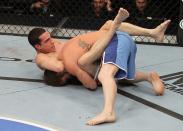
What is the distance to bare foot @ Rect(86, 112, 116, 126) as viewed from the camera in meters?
2.06

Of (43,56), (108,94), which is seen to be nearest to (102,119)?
(108,94)

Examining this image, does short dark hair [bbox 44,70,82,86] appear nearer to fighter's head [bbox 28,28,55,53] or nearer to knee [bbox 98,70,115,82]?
fighter's head [bbox 28,28,55,53]

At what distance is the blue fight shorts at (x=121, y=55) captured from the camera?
7.61ft

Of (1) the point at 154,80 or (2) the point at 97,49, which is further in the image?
(1) the point at 154,80

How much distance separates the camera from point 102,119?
206 cm

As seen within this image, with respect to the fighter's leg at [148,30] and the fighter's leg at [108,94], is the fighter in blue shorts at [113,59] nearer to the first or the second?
the fighter's leg at [108,94]

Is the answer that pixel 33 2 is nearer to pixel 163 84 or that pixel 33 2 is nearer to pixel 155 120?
pixel 163 84

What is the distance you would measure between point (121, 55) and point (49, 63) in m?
0.46

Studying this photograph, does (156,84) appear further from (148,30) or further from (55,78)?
(55,78)

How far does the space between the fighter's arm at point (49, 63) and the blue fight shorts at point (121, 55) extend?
312 millimetres

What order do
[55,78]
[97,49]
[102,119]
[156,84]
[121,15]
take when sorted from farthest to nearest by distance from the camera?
1. [55,78]
2. [156,84]
3. [97,49]
4. [121,15]
5. [102,119]

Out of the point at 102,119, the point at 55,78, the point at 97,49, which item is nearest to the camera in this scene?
the point at 102,119

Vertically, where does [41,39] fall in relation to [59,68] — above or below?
above

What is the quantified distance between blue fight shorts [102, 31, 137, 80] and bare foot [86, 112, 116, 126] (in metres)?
0.33
